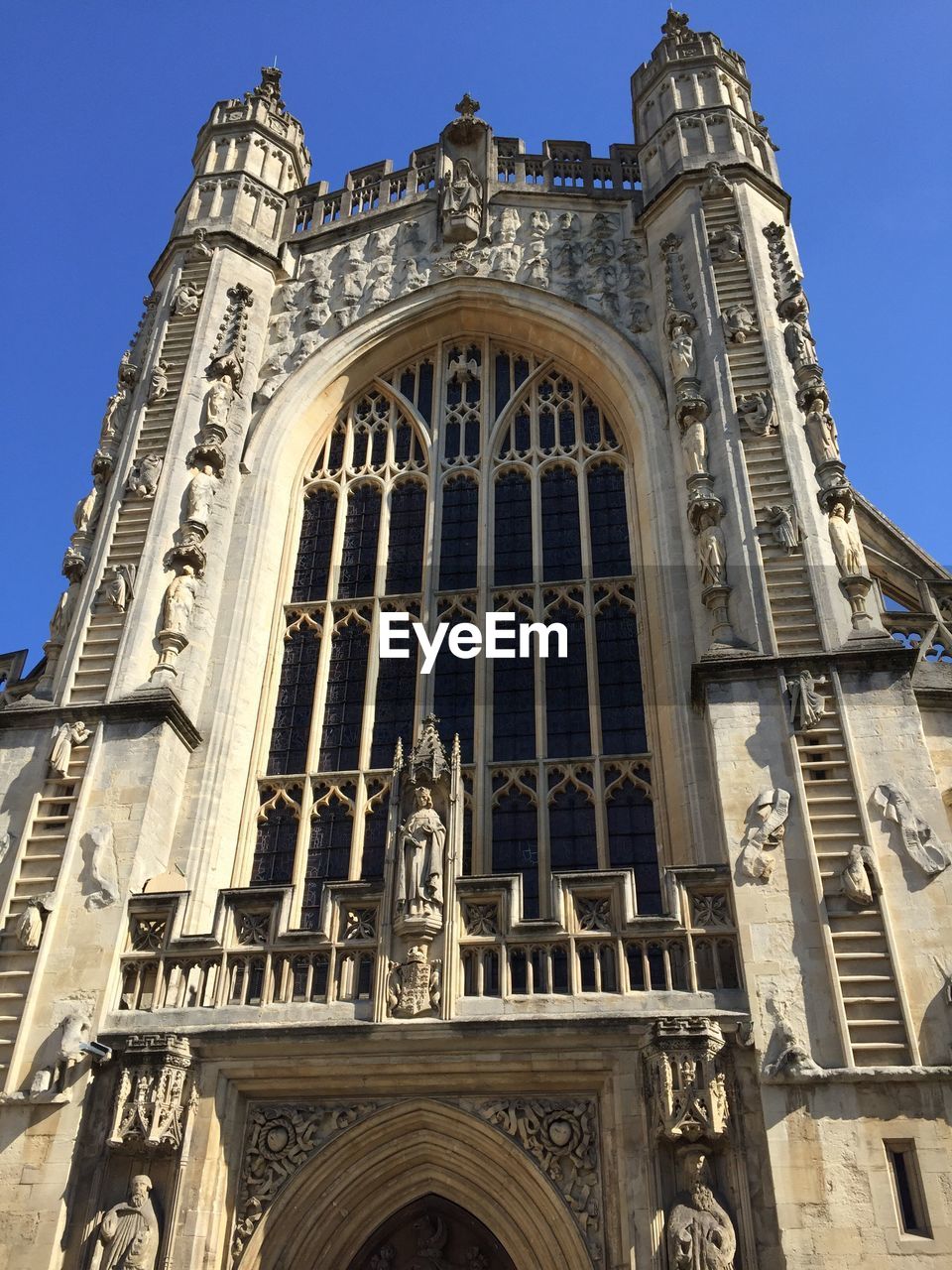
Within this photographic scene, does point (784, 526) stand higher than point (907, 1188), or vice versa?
point (784, 526)

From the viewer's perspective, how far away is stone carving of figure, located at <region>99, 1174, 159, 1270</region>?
31.6ft

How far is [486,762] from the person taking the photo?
14.0 metres

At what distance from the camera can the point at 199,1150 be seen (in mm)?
10211

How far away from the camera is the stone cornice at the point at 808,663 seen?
39.3 ft

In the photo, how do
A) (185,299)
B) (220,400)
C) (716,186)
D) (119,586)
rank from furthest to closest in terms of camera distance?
(185,299), (716,186), (220,400), (119,586)

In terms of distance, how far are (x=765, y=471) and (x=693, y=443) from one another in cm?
104

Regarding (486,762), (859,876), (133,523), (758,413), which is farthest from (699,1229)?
(133,523)

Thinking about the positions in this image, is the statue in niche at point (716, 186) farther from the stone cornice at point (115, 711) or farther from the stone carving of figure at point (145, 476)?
the stone cornice at point (115, 711)

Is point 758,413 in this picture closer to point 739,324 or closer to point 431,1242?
point 739,324

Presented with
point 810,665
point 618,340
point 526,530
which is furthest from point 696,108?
point 810,665

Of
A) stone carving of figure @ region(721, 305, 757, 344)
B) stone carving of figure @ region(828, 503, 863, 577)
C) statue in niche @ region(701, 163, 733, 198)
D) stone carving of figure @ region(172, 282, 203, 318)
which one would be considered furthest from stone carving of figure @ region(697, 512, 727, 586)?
stone carving of figure @ region(172, 282, 203, 318)

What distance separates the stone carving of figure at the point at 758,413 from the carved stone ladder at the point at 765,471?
0.27ft

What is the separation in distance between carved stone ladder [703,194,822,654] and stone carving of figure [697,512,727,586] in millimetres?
464

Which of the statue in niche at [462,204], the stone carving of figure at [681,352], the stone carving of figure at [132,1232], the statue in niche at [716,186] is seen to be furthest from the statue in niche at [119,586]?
the statue in niche at [716,186]
